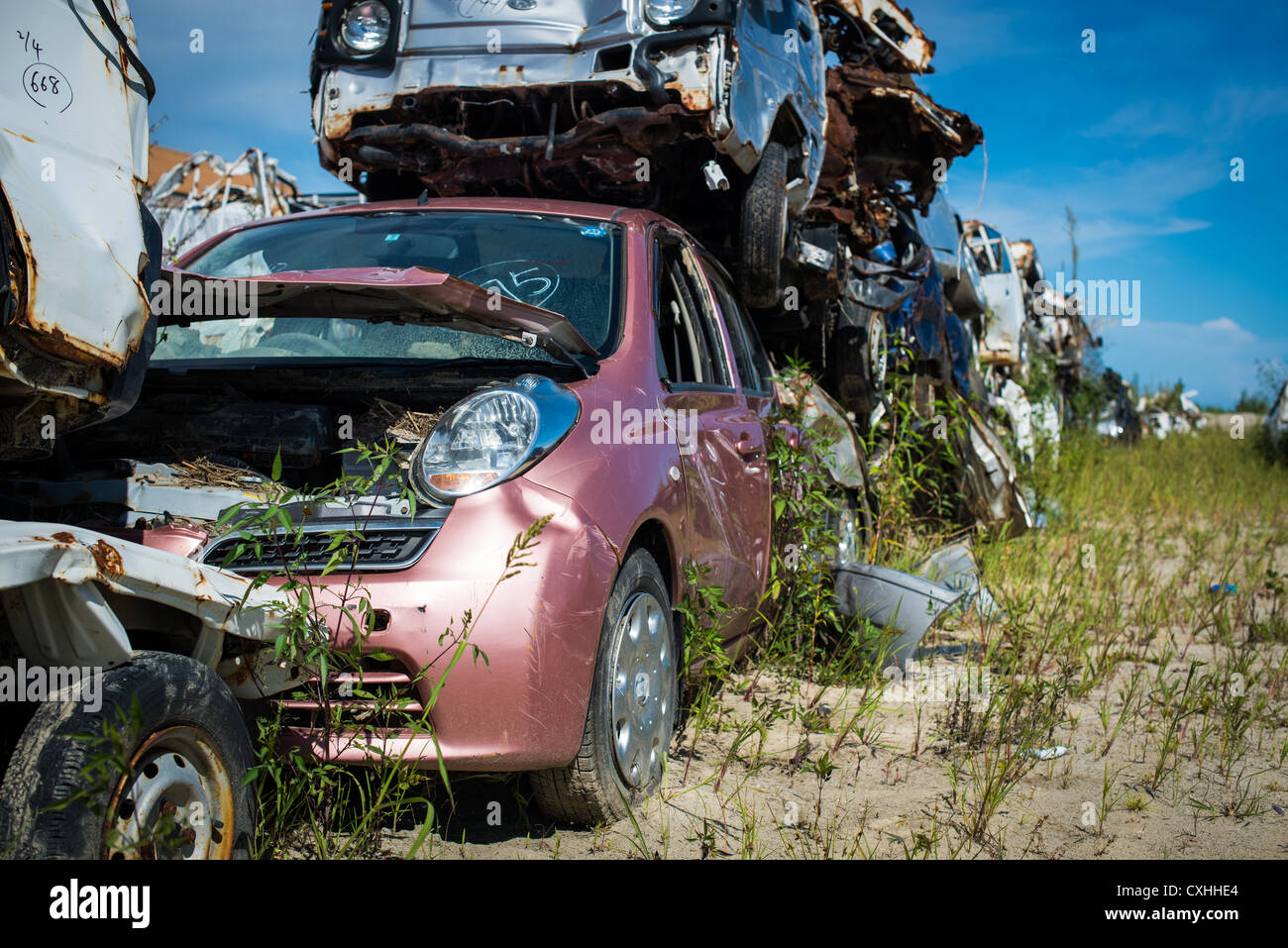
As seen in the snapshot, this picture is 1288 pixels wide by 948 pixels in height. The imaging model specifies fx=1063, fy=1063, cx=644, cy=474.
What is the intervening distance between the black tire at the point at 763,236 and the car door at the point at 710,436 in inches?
40.1

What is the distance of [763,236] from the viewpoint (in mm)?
5020

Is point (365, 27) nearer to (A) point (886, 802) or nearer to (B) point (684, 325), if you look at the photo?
(B) point (684, 325)

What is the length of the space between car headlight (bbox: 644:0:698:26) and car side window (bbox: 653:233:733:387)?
1.47 m

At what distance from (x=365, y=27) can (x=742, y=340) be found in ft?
7.96

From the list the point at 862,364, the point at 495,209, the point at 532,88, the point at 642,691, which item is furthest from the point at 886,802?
the point at 862,364

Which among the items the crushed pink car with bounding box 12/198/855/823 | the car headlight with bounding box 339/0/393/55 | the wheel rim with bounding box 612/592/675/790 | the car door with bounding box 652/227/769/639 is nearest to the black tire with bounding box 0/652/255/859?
the crushed pink car with bounding box 12/198/855/823

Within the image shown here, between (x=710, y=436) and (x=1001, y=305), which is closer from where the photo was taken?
(x=710, y=436)

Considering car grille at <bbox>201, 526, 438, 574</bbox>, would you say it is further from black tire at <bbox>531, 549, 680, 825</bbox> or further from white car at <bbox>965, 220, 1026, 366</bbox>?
white car at <bbox>965, 220, 1026, 366</bbox>

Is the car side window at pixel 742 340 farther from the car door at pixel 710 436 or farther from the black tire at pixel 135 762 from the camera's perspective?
the black tire at pixel 135 762

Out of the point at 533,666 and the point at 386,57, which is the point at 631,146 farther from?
the point at 533,666

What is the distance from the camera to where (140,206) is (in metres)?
2.15

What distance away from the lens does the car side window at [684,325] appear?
138 inches
